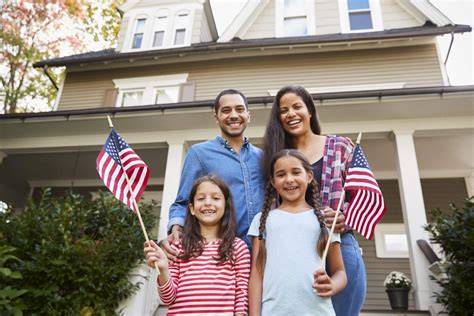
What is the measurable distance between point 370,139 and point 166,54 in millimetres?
5512

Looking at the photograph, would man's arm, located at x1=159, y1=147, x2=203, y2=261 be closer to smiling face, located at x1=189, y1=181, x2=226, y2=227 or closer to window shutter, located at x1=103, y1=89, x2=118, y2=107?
smiling face, located at x1=189, y1=181, x2=226, y2=227

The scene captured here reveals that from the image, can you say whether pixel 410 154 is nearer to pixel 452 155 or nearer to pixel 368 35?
pixel 452 155

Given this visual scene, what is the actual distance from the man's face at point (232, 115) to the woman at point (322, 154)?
176 millimetres

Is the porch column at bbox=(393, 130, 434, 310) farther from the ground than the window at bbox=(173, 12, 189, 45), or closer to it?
closer to it

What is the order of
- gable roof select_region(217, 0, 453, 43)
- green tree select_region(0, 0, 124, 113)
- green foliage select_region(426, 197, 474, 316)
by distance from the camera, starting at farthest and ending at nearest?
green tree select_region(0, 0, 124, 113)
gable roof select_region(217, 0, 453, 43)
green foliage select_region(426, 197, 474, 316)

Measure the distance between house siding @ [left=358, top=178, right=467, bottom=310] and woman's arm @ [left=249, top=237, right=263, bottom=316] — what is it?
6.62 m

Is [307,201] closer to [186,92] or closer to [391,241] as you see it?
[391,241]

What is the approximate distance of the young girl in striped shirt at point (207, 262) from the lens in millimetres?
1638

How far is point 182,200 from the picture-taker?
2.05 metres

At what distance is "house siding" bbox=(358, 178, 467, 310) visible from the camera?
7.37 meters

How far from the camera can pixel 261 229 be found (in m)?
1.72

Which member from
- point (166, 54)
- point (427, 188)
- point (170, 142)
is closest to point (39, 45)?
point (166, 54)

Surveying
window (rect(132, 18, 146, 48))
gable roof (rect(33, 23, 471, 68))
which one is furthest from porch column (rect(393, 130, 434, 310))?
window (rect(132, 18, 146, 48))

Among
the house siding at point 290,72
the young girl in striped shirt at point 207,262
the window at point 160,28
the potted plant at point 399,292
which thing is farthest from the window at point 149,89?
the young girl in striped shirt at point 207,262
